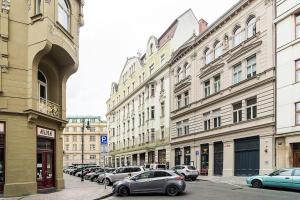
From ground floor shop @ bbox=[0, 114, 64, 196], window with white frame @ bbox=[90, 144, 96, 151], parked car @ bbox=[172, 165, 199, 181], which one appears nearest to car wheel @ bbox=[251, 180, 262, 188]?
parked car @ bbox=[172, 165, 199, 181]

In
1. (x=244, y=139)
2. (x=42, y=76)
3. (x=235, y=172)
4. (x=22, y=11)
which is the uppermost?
(x=22, y=11)

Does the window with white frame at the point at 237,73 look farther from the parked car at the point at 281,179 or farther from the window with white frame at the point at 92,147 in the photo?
the window with white frame at the point at 92,147

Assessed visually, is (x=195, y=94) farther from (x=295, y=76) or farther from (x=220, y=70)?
(x=295, y=76)

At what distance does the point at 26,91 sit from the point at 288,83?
1856 cm

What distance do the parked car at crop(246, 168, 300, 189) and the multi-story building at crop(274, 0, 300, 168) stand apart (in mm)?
6403

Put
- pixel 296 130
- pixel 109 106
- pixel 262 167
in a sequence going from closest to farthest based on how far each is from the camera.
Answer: pixel 296 130 → pixel 262 167 → pixel 109 106

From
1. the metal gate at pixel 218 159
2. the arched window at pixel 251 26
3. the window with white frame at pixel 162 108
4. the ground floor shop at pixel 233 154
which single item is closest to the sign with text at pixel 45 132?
the ground floor shop at pixel 233 154

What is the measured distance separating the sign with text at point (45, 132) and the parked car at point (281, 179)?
1194cm

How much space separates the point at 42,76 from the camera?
25.0 metres

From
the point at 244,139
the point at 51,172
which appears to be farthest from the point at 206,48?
the point at 51,172

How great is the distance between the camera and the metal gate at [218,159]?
4091 centimetres

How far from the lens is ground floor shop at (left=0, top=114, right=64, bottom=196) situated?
20578 millimetres

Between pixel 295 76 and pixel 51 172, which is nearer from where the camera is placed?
pixel 51 172

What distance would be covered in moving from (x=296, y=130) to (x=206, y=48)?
688 inches
